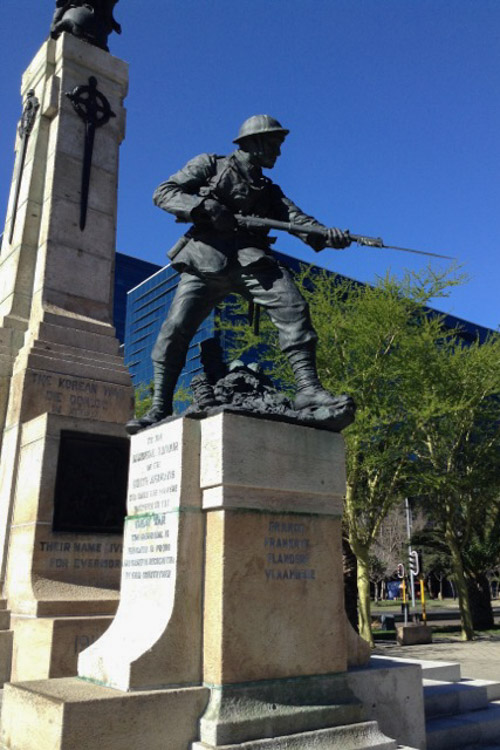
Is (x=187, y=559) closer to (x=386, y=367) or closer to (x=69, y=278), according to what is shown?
(x=69, y=278)

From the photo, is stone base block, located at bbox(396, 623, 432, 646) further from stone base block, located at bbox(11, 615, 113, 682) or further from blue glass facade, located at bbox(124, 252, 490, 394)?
blue glass facade, located at bbox(124, 252, 490, 394)

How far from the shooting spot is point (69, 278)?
984 cm

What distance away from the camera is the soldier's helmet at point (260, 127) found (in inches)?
227

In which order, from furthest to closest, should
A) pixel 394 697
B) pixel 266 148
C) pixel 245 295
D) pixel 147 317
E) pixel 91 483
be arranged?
pixel 147 317, pixel 91 483, pixel 245 295, pixel 266 148, pixel 394 697

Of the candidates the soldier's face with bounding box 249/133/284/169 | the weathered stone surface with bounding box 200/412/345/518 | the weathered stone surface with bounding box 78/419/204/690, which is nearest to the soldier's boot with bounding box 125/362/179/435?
the weathered stone surface with bounding box 78/419/204/690

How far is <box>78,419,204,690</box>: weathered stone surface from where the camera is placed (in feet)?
13.9

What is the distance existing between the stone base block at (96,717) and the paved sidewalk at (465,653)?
8.17 meters

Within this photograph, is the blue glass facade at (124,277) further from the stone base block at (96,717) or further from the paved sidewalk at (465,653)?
the stone base block at (96,717)

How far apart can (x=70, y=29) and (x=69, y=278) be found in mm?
4620

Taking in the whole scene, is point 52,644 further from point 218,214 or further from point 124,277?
point 124,277

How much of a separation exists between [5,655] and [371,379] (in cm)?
1493

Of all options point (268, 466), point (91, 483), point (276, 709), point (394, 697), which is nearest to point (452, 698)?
point (394, 697)

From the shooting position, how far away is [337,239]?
5621 mm

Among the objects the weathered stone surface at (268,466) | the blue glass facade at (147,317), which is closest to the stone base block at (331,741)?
the weathered stone surface at (268,466)
